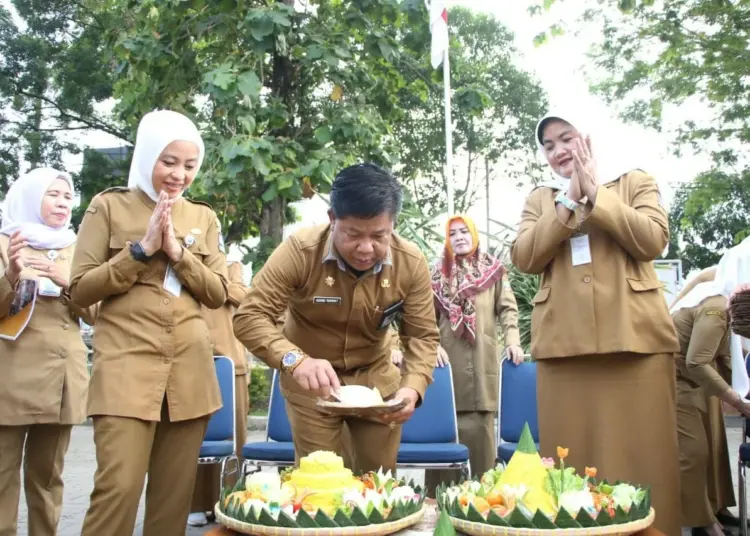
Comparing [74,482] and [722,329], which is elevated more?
[722,329]

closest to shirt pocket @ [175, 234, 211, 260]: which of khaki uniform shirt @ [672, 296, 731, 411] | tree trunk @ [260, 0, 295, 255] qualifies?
khaki uniform shirt @ [672, 296, 731, 411]

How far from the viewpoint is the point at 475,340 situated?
186 inches

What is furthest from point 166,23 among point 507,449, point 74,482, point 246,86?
point 507,449

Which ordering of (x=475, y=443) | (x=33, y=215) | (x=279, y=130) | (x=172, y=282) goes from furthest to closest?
1. (x=279, y=130)
2. (x=475, y=443)
3. (x=33, y=215)
4. (x=172, y=282)

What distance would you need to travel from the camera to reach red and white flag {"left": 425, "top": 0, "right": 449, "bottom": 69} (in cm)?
832

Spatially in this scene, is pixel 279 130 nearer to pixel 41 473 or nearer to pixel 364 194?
pixel 41 473

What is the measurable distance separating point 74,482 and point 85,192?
879 centimetres

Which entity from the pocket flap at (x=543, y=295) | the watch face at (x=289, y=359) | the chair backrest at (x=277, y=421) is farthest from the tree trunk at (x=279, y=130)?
the watch face at (x=289, y=359)

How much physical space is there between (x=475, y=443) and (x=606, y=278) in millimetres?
2040

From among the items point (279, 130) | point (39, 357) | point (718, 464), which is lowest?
point (718, 464)

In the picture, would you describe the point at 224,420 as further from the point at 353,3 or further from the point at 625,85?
the point at 625,85

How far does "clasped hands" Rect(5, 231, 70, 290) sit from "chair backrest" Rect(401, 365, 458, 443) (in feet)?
6.50

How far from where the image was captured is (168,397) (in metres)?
2.80

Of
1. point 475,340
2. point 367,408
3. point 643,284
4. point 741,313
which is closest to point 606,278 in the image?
point 643,284
